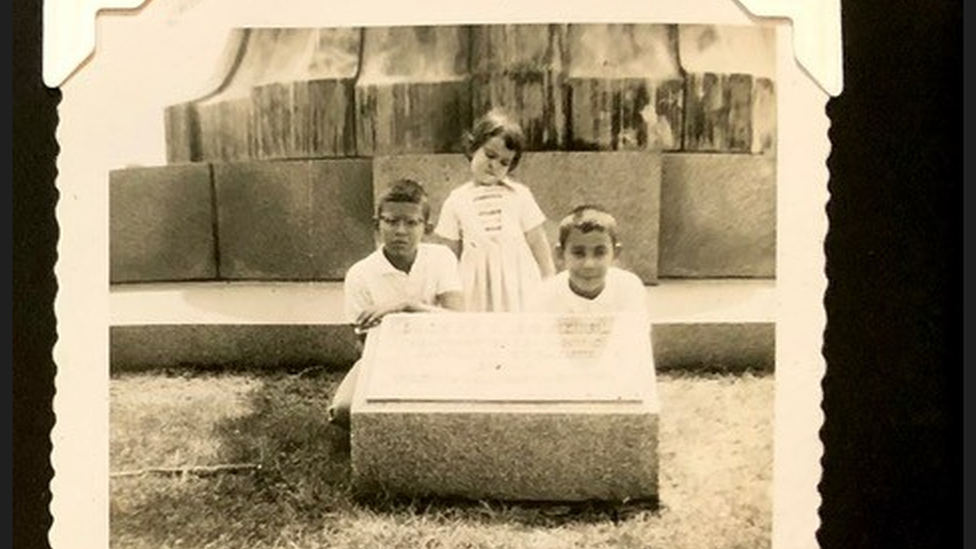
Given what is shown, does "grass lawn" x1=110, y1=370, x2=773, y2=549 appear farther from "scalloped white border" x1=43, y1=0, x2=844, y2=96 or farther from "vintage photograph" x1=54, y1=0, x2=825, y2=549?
"scalloped white border" x1=43, y1=0, x2=844, y2=96

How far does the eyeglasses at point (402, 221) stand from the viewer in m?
0.53

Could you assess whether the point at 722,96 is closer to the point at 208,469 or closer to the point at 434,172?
the point at 434,172

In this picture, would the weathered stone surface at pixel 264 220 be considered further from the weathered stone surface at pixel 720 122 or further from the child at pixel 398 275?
the weathered stone surface at pixel 720 122

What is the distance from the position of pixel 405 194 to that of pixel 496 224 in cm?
4

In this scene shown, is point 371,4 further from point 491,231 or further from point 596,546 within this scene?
point 596,546

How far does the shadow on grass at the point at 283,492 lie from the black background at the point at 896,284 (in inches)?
4.7

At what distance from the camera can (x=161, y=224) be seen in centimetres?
54

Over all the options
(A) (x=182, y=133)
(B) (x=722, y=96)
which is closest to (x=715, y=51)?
(B) (x=722, y=96)

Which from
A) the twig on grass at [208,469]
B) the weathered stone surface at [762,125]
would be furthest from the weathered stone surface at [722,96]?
the twig on grass at [208,469]

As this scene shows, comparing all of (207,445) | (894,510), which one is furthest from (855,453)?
(207,445)

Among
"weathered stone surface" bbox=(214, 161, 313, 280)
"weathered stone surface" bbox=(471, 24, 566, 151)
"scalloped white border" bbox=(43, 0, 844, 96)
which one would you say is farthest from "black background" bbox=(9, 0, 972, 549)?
"weathered stone surface" bbox=(214, 161, 313, 280)

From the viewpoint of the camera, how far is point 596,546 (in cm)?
53

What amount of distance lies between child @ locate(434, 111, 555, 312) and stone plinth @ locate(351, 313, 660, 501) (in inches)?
0.5

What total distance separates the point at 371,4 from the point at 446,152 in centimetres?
7
